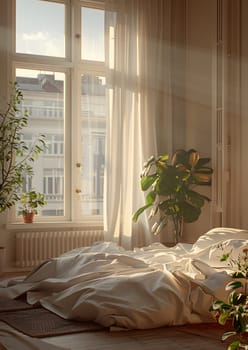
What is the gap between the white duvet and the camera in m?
3.17

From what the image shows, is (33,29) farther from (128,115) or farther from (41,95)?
(128,115)

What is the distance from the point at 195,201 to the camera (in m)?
5.85

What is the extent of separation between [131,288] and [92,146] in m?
3.51

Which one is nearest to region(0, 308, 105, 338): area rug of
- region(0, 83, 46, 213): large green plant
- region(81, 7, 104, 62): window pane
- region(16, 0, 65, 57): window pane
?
region(0, 83, 46, 213): large green plant

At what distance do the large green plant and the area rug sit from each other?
2370 mm

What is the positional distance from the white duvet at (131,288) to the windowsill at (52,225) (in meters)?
2.08

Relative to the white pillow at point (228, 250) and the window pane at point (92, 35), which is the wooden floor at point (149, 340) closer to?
the white pillow at point (228, 250)

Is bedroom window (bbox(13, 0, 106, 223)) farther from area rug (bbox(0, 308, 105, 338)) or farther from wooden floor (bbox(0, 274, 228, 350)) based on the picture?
wooden floor (bbox(0, 274, 228, 350))

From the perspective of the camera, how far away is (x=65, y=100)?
6629 mm

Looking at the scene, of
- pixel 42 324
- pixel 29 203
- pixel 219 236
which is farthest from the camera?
pixel 29 203

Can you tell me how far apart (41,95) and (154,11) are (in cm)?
177

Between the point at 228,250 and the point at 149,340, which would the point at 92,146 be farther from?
the point at 149,340

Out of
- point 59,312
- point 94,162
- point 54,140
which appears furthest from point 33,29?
point 59,312

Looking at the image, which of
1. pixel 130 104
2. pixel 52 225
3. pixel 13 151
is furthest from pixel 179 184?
pixel 13 151
